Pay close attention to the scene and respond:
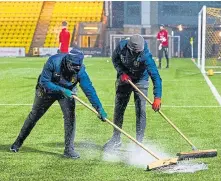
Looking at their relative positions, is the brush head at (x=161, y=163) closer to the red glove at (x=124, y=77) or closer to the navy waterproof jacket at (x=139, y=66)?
the navy waterproof jacket at (x=139, y=66)

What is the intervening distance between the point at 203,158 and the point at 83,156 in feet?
4.77

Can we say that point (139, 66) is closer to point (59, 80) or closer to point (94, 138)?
point (59, 80)

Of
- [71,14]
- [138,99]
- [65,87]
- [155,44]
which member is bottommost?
[155,44]

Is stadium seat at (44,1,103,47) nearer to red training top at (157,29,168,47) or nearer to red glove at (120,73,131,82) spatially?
red training top at (157,29,168,47)

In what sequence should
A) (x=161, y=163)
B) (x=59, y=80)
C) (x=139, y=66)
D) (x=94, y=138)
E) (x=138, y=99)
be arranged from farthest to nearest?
(x=94, y=138) < (x=138, y=99) < (x=139, y=66) < (x=59, y=80) < (x=161, y=163)

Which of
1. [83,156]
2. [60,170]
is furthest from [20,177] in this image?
[83,156]

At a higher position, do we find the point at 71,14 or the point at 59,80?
the point at 59,80

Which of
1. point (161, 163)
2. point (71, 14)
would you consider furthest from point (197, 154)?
point (71, 14)

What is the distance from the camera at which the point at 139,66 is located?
7.85 m

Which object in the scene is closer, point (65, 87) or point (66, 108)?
point (65, 87)

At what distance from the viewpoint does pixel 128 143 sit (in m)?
8.78

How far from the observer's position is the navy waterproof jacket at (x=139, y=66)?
7652 mm

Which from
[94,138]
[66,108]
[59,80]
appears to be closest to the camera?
[59,80]

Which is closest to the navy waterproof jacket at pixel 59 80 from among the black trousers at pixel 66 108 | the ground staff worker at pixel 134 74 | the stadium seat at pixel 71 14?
the black trousers at pixel 66 108
